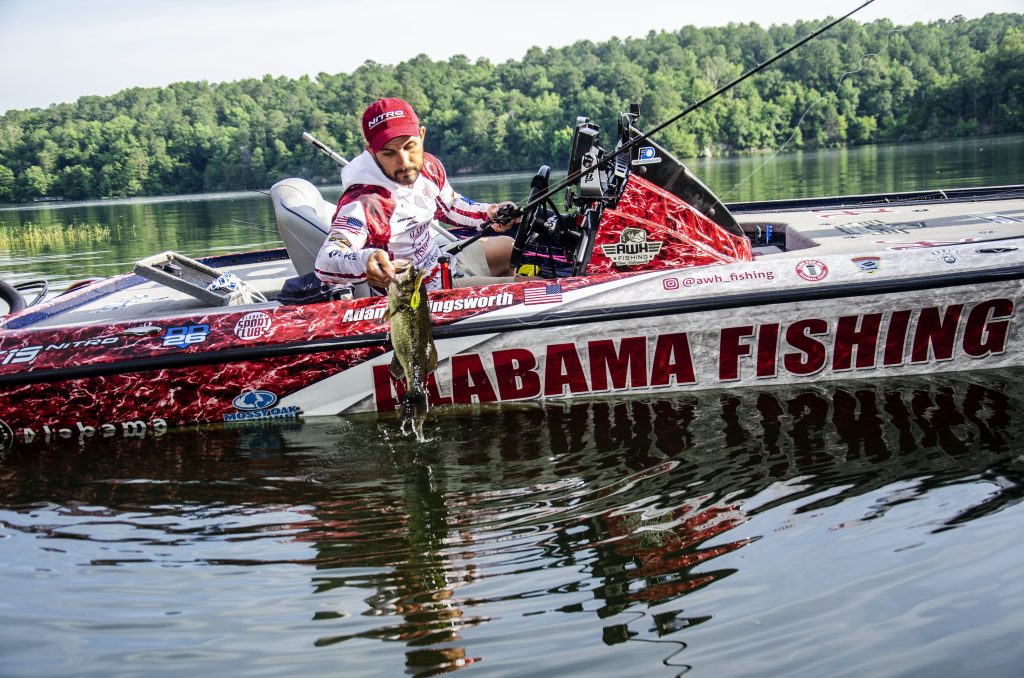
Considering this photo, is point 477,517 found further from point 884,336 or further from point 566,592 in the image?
point 884,336

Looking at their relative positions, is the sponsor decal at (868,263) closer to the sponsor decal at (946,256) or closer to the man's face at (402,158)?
the sponsor decal at (946,256)

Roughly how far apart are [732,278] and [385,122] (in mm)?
1978

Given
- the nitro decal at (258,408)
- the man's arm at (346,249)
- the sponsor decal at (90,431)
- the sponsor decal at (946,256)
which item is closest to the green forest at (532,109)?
the sponsor decal at (946,256)

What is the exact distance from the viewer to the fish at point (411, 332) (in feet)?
12.6

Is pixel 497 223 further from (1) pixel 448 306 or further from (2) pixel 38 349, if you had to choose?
(2) pixel 38 349

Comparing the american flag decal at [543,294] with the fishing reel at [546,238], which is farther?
the fishing reel at [546,238]

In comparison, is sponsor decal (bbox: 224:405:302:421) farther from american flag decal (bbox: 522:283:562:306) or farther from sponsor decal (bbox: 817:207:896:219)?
sponsor decal (bbox: 817:207:896:219)

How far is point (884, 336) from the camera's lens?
469 centimetres

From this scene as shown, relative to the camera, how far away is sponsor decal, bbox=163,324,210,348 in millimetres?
4898

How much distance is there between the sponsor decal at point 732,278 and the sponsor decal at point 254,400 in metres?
2.34

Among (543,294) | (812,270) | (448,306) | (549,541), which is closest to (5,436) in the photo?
(448,306)

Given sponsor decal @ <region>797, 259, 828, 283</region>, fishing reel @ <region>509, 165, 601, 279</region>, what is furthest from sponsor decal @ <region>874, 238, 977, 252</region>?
fishing reel @ <region>509, 165, 601, 279</region>

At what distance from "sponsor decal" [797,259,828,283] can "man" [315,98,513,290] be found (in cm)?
173

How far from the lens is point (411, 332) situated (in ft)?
13.1
